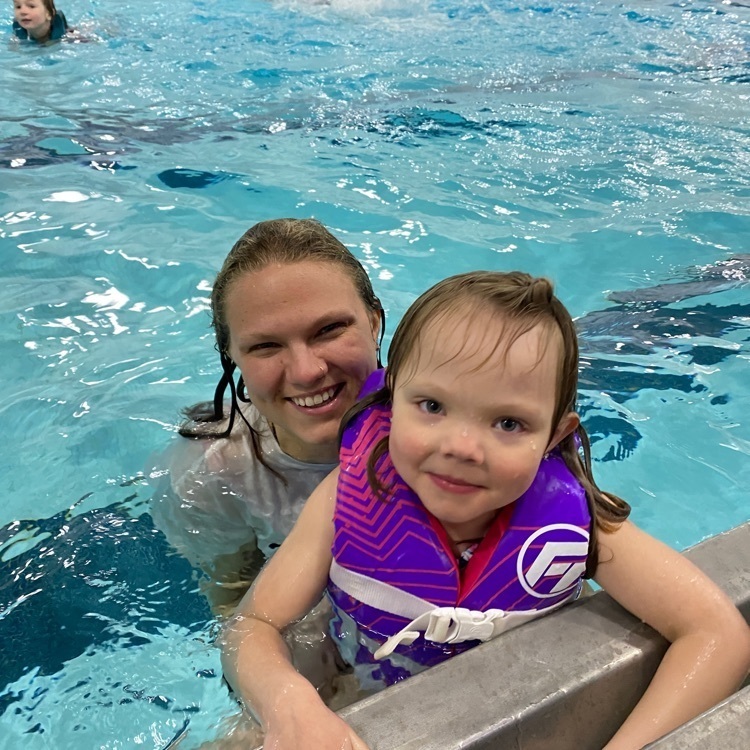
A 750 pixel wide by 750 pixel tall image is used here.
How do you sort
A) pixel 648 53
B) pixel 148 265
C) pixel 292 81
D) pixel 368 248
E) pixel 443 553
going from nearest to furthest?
1. pixel 443 553
2. pixel 148 265
3. pixel 368 248
4. pixel 292 81
5. pixel 648 53

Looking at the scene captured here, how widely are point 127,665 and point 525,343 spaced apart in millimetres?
1936

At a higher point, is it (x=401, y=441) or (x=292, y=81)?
(x=401, y=441)

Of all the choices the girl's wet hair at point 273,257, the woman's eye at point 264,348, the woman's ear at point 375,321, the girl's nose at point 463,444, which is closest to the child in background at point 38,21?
the girl's wet hair at point 273,257

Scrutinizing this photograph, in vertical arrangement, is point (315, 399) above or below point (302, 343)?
below

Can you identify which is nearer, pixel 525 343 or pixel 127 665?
pixel 525 343

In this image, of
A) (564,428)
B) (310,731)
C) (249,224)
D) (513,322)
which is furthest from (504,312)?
(249,224)

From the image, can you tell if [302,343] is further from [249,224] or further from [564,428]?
[249,224]

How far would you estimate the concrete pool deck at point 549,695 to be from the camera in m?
1.51

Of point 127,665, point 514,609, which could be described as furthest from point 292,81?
point 514,609

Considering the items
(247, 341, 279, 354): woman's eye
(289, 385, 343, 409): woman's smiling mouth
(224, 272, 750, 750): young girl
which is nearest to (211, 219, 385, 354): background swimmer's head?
(247, 341, 279, 354): woman's eye

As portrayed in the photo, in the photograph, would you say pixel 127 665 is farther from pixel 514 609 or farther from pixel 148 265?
pixel 148 265

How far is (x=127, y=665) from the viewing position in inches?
111

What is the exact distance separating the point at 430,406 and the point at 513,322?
0.85 ft

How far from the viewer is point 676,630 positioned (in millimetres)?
1760
